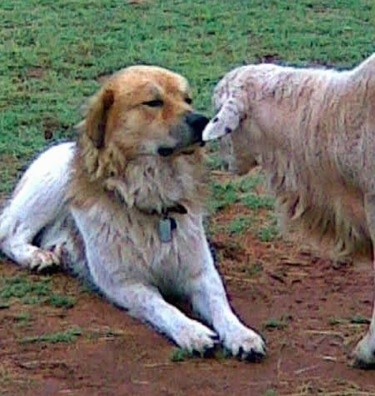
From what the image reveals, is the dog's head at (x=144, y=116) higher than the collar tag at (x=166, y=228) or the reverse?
higher

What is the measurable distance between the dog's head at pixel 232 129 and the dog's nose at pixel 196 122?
4.9 inches

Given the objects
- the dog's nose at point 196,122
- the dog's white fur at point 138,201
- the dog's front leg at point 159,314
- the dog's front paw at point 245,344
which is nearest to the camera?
the dog's front paw at point 245,344

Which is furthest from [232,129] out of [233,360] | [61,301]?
[61,301]

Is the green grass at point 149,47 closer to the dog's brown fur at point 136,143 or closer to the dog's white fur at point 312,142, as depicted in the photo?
the dog's brown fur at point 136,143

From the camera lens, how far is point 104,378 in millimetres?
5797

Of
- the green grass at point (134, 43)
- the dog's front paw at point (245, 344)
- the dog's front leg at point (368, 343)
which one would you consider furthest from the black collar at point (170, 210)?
the green grass at point (134, 43)

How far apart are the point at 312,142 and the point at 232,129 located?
377mm

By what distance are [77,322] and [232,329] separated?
75 cm

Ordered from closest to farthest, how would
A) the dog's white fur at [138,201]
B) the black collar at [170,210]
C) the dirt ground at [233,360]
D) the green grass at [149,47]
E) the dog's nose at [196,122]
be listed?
the dirt ground at [233,360] < the dog's nose at [196,122] < the dog's white fur at [138,201] < the black collar at [170,210] < the green grass at [149,47]

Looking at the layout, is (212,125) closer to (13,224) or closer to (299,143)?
(299,143)

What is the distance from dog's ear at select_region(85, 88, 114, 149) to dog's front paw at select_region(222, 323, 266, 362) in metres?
1.17

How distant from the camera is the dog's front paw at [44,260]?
716cm

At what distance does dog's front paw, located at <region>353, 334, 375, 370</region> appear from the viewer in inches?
229

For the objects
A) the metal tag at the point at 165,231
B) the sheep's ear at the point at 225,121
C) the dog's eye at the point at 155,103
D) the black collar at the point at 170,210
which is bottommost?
the metal tag at the point at 165,231
